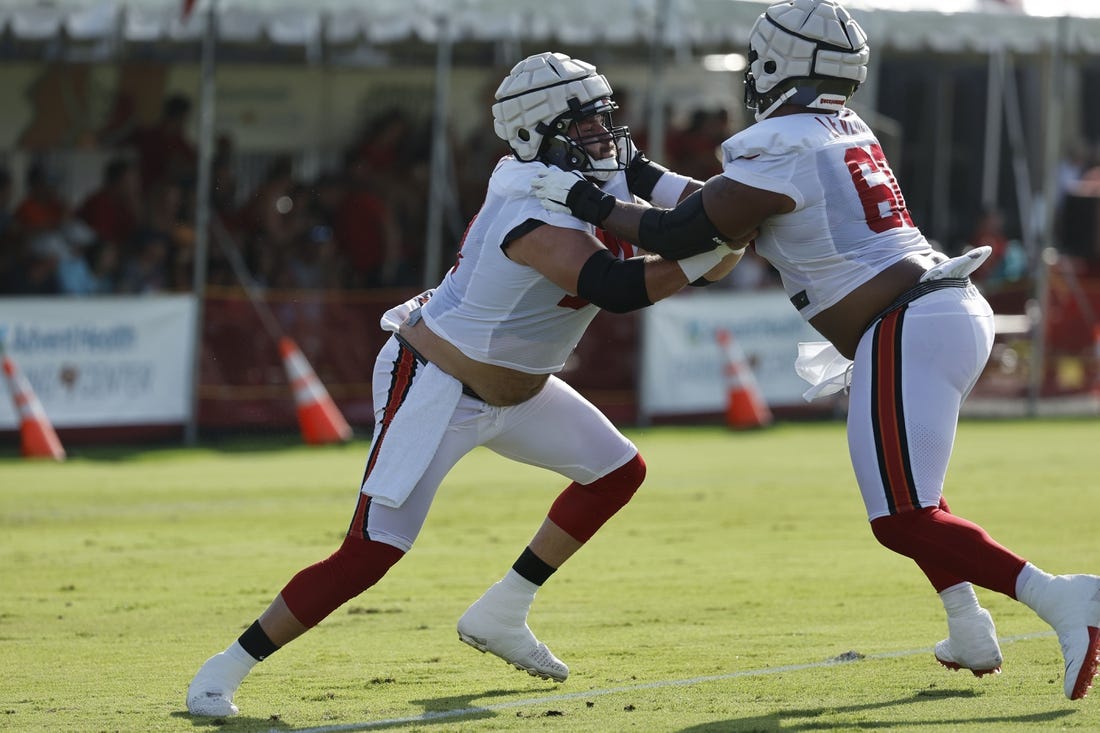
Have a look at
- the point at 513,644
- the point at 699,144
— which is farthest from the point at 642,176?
the point at 699,144

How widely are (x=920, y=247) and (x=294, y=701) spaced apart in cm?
263

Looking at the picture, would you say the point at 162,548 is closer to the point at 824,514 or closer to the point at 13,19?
the point at 824,514

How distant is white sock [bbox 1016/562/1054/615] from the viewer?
5863 millimetres

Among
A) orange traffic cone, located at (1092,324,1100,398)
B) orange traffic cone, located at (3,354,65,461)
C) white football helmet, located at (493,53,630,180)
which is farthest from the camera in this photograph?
orange traffic cone, located at (1092,324,1100,398)

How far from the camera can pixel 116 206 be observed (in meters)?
16.9

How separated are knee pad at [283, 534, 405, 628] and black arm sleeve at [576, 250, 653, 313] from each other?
110cm

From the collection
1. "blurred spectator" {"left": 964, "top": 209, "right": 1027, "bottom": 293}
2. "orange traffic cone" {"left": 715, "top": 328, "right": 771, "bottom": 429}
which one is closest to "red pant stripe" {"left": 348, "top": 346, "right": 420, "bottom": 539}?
"orange traffic cone" {"left": 715, "top": 328, "right": 771, "bottom": 429}

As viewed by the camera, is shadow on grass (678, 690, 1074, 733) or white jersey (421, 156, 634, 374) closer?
shadow on grass (678, 690, 1074, 733)

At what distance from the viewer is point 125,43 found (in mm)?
17219

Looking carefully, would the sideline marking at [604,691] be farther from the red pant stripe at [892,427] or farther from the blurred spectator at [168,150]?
the blurred spectator at [168,150]

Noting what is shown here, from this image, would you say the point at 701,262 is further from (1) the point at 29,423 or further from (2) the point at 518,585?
(1) the point at 29,423

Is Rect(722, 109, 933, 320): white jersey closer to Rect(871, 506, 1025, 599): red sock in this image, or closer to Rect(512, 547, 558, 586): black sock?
Rect(871, 506, 1025, 599): red sock

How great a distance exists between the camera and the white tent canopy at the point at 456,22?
15.9 metres

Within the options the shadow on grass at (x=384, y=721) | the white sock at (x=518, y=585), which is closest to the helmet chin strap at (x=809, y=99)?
the white sock at (x=518, y=585)
